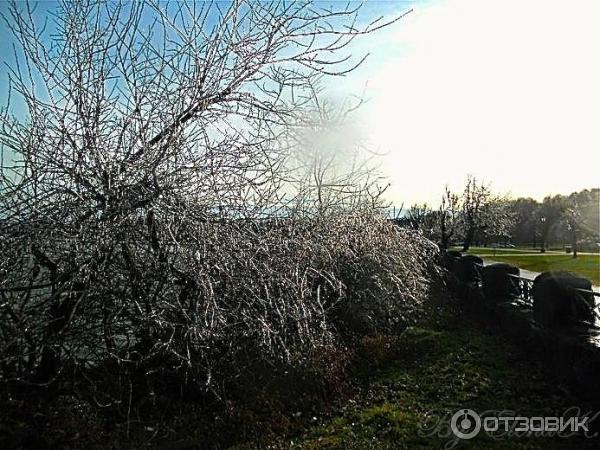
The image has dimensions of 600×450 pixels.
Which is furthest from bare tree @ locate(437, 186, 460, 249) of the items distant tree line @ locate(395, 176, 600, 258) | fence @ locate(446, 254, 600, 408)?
fence @ locate(446, 254, 600, 408)

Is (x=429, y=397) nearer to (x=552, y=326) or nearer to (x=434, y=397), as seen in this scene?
(x=434, y=397)

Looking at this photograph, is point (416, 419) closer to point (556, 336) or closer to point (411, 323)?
point (556, 336)

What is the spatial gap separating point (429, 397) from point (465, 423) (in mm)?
Result: 759

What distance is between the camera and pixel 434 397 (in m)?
4.96

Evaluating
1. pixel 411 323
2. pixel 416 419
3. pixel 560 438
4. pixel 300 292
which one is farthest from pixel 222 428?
pixel 411 323

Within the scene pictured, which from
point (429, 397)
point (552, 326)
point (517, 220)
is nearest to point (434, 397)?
point (429, 397)

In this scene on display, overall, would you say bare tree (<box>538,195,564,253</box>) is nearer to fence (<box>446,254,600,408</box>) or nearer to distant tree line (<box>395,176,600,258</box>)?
distant tree line (<box>395,176,600,258</box>)

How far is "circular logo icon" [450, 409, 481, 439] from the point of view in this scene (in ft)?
13.2

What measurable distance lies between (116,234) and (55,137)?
34.7 inches

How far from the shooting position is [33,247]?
3.84 m

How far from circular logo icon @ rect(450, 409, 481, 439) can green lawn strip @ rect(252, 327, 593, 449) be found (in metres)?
0.09

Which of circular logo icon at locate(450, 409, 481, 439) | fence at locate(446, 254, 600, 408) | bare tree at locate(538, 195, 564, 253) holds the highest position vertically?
bare tree at locate(538, 195, 564, 253)

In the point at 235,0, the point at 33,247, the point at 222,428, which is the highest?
the point at 235,0

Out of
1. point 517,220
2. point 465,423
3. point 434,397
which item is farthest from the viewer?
point 517,220
